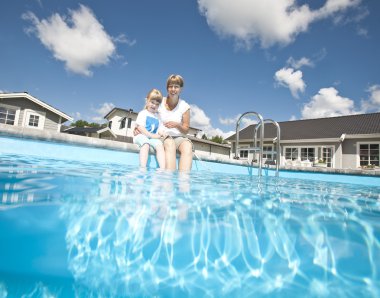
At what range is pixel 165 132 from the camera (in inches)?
144

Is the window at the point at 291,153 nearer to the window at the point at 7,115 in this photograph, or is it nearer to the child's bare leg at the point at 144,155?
the child's bare leg at the point at 144,155

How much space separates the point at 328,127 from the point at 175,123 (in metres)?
18.3

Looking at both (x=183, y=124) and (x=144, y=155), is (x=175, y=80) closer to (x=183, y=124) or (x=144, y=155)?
(x=183, y=124)

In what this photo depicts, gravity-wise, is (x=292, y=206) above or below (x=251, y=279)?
above

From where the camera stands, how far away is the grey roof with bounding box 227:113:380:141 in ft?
50.6

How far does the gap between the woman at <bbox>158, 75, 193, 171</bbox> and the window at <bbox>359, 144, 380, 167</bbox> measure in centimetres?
1628

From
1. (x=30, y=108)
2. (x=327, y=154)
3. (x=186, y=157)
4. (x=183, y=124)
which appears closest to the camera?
(x=186, y=157)

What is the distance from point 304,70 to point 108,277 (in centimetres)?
1954

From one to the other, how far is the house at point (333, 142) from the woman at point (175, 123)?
10740 millimetres

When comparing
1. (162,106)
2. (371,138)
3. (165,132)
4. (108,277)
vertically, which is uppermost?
(371,138)

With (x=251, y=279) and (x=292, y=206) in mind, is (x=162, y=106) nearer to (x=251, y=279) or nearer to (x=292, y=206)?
(x=292, y=206)

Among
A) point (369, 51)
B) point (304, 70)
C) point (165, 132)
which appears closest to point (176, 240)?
point (165, 132)

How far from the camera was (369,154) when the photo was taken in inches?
564

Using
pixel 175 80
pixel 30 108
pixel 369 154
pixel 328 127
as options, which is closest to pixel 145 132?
pixel 175 80
